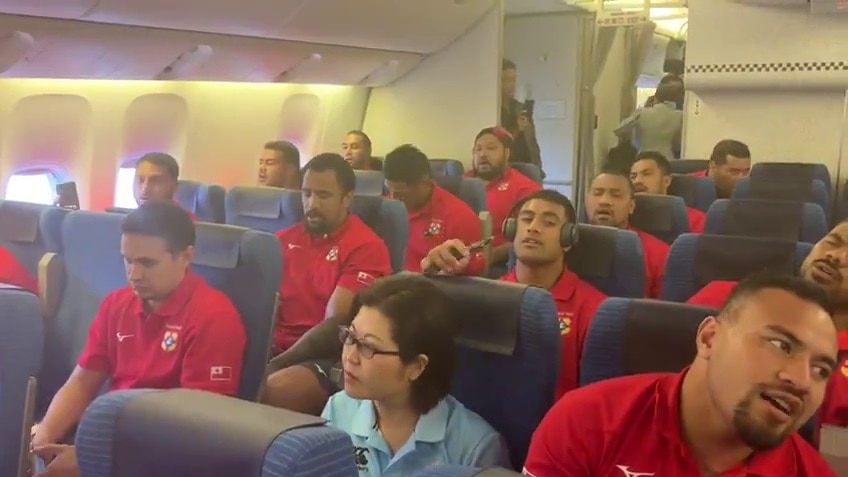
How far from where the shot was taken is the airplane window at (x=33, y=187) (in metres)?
5.52

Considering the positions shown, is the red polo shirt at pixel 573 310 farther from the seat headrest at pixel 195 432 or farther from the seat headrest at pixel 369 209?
the seat headrest at pixel 195 432

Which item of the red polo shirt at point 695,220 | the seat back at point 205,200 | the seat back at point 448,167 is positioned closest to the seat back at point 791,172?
the red polo shirt at point 695,220

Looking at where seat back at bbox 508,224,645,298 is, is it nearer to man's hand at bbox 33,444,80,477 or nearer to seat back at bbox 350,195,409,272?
seat back at bbox 350,195,409,272

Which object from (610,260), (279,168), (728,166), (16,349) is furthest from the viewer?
(728,166)

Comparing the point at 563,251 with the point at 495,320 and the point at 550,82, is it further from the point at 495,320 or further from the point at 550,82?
the point at 550,82

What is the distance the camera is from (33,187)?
571cm

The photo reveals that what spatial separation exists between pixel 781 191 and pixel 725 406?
4.48m

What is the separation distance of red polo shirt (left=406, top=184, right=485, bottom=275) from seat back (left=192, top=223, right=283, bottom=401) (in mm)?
2174

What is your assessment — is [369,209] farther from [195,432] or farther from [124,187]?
[195,432]

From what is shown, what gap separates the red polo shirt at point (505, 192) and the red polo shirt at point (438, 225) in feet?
3.84

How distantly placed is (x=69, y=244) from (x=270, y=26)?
10.1 ft

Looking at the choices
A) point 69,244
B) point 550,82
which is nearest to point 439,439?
point 69,244

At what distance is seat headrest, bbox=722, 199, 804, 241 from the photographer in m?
4.46

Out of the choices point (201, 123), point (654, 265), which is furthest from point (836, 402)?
point (201, 123)
